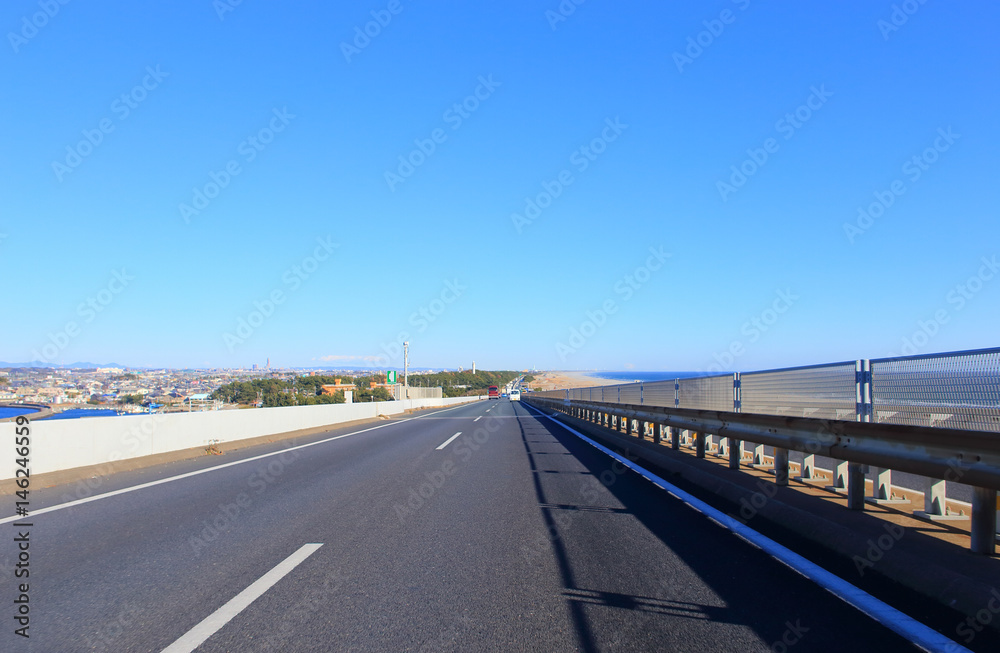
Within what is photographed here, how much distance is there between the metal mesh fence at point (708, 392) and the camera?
12.0 m

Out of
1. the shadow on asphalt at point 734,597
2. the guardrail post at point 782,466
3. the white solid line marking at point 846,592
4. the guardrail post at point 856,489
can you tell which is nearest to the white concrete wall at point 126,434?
the shadow on asphalt at point 734,597

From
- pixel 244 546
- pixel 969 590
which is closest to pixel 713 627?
pixel 969 590

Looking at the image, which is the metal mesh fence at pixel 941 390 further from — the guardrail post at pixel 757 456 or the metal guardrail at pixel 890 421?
the guardrail post at pixel 757 456

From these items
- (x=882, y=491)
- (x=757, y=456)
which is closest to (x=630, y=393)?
(x=757, y=456)

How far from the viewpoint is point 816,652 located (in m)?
3.66

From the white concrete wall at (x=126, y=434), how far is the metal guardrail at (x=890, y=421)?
10.3 meters

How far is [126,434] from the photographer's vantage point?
39.1 ft

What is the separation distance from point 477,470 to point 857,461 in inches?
273

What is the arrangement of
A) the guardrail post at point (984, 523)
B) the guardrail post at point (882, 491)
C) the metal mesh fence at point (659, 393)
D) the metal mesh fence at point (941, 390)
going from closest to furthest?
the guardrail post at point (984, 523) < the metal mesh fence at point (941, 390) < the guardrail post at point (882, 491) < the metal mesh fence at point (659, 393)

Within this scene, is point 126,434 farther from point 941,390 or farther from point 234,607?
point 941,390

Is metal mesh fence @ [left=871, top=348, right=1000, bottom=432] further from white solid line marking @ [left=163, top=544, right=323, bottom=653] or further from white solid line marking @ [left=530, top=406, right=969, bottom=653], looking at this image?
white solid line marking @ [left=163, top=544, right=323, bottom=653]

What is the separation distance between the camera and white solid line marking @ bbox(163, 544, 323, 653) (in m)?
3.79

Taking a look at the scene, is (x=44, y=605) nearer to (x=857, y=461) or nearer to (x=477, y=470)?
(x=857, y=461)

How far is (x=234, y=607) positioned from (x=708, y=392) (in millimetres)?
10630
